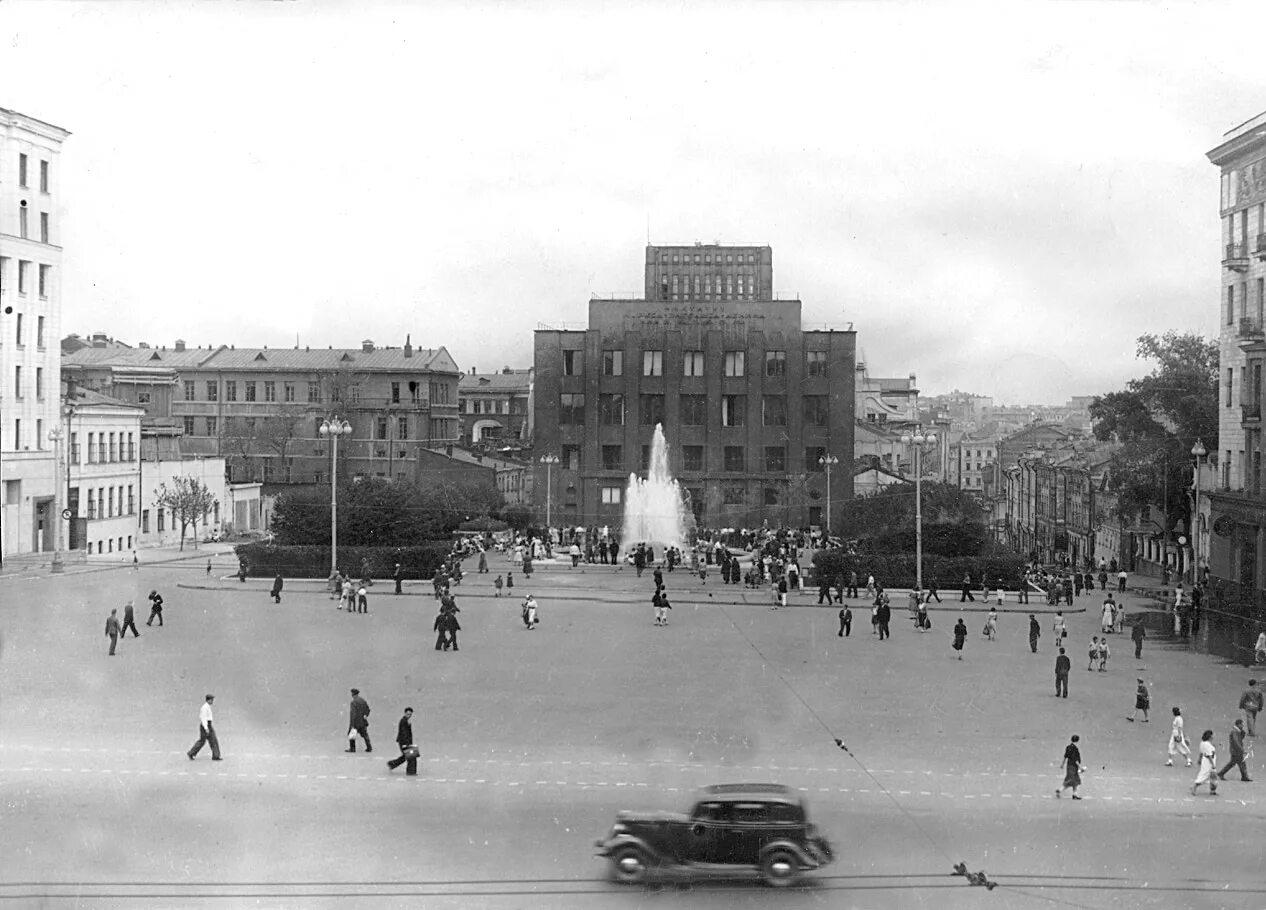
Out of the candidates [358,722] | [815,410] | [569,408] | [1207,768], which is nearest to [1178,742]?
[1207,768]

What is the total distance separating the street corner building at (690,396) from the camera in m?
91.1

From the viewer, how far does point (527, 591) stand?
48.6m

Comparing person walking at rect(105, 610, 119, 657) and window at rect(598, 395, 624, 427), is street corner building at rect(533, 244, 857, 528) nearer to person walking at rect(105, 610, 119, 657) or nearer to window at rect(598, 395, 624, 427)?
window at rect(598, 395, 624, 427)

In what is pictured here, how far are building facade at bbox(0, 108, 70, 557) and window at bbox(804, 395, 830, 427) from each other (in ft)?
157

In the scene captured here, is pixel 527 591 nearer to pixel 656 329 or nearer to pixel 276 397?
pixel 656 329

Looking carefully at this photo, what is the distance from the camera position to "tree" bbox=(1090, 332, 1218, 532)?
218ft

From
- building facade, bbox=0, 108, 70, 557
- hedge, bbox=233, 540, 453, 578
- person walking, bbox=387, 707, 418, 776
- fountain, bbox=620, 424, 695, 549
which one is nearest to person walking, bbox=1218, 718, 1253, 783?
person walking, bbox=387, 707, 418, 776

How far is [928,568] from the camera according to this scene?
50.2m

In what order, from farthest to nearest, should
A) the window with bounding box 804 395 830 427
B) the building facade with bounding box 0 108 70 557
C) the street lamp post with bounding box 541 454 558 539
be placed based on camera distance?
the window with bounding box 804 395 830 427 < the street lamp post with bounding box 541 454 558 539 < the building facade with bounding box 0 108 70 557

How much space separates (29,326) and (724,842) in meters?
55.3

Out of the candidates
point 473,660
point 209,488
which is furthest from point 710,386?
point 473,660

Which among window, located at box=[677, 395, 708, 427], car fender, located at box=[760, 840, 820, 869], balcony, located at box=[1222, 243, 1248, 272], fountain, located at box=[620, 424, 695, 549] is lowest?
car fender, located at box=[760, 840, 820, 869]

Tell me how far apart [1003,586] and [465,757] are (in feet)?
106

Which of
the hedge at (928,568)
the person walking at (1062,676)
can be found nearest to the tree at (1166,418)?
the hedge at (928,568)
